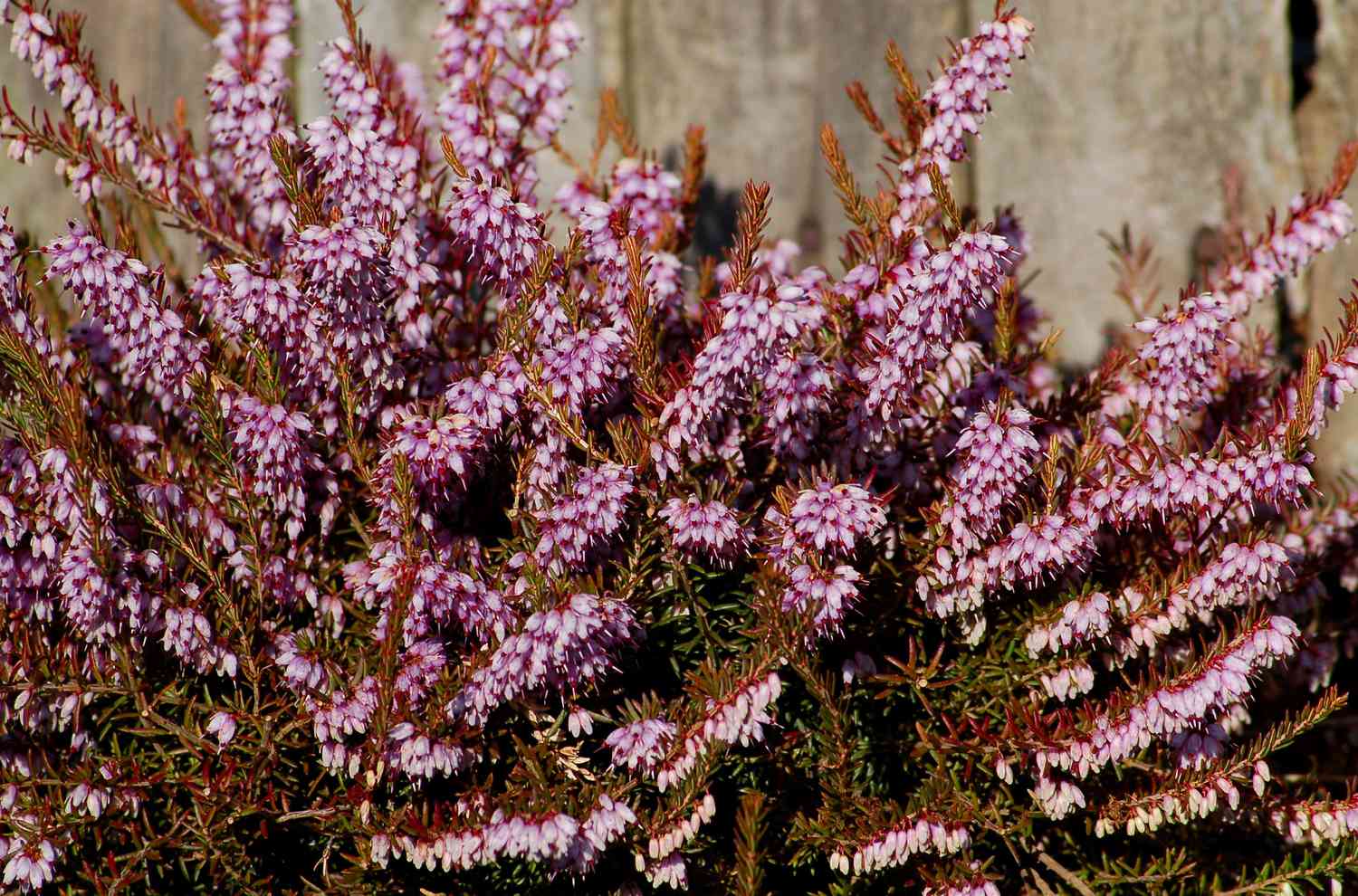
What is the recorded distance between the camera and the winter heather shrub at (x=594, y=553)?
1.80m

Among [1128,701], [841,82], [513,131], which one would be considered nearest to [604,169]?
[841,82]

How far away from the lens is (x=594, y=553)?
1944mm

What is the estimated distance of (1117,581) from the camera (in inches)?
83.9

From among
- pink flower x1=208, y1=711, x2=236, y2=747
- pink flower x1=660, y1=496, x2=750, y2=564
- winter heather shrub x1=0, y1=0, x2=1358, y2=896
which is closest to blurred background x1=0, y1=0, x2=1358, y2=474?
winter heather shrub x1=0, y1=0, x2=1358, y2=896

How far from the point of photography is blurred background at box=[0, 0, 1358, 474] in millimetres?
3111

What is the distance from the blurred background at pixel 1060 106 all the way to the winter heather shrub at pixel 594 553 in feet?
3.05

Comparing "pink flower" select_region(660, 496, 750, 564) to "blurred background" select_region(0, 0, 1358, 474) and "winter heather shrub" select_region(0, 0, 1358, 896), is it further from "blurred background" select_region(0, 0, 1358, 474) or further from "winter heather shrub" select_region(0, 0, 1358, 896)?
"blurred background" select_region(0, 0, 1358, 474)

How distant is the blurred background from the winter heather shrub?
929 millimetres

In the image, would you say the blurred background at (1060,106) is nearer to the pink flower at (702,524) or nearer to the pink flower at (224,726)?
the pink flower at (702,524)

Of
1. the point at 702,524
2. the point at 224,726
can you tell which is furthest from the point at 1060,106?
the point at 224,726

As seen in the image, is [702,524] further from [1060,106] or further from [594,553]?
[1060,106]

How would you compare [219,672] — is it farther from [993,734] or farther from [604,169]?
[604,169]

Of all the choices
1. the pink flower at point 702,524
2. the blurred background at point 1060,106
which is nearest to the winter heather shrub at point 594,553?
the pink flower at point 702,524

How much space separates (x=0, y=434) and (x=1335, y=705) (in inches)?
86.9
